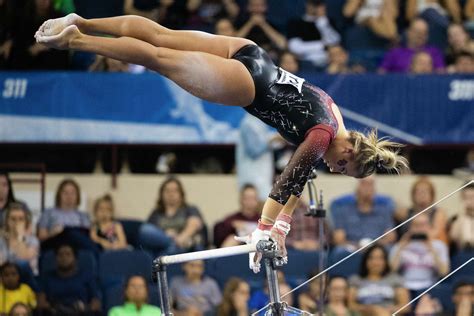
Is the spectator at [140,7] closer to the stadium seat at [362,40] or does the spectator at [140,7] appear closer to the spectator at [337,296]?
the stadium seat at [362,40]

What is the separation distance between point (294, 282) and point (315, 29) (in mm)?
2755

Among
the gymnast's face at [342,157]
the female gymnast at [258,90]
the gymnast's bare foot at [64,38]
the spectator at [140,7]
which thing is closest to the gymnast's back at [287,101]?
the female gymnast at [258,90]

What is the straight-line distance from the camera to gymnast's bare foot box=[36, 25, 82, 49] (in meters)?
7.16

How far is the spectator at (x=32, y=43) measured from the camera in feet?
36.2

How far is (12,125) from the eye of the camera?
10711 millimetres

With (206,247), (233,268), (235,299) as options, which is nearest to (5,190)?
(206,247)

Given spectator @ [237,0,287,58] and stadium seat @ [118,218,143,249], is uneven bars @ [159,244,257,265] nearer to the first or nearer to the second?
stadium seat @ [118,218,143,249]

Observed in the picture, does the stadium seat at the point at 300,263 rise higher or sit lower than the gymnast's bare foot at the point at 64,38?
lower

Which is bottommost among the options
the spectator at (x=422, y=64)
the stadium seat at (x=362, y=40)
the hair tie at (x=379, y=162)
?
the hair tie at (x=379, y=162)

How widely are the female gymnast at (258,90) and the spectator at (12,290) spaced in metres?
2.91

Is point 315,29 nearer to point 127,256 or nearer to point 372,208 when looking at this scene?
point 372,208

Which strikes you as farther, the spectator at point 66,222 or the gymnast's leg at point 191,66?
the spectator at point 66,222

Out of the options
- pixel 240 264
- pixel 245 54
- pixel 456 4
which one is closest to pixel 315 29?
pixel 456 4

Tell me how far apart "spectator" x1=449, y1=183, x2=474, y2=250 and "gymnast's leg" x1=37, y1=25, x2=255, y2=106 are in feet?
11.3
